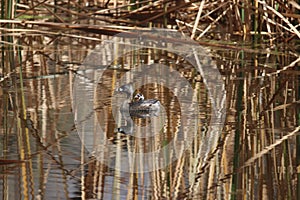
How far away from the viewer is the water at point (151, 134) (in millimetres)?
1486

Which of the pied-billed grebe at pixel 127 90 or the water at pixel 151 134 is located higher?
the pied-billed grebe at pixel 127 90

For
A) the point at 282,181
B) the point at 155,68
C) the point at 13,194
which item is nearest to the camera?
the point at 13,194

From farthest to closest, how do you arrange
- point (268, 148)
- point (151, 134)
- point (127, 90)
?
point (127, 90) → point (151, 134) → point (268, 148)

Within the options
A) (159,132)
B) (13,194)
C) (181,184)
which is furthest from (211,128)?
(13,194)

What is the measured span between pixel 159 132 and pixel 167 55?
4.75 feet

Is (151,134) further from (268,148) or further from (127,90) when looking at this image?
(127,90)

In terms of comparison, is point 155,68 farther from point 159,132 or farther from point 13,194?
point 13,194

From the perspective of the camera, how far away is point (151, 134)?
1900 mm

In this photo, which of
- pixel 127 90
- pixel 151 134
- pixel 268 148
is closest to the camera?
pixel 268 148

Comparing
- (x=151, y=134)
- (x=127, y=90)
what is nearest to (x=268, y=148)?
(x=151, y=134)

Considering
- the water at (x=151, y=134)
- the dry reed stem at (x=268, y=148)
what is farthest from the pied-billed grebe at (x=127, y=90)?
the dry reed stem at (x=268, y=148)

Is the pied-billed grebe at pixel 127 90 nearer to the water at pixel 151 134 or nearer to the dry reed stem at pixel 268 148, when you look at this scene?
the water at pixel 151 134

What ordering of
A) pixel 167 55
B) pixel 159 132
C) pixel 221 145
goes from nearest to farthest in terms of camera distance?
pixel 221 145
pixel 159 132
pixel 167 55

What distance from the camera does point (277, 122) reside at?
205cm
